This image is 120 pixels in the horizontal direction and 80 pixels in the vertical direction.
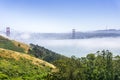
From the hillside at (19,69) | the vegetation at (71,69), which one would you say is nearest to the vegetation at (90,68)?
the vegetation at (71,69)

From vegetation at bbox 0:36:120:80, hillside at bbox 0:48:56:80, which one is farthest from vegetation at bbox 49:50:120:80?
hillside at bbox 0:48:56:80

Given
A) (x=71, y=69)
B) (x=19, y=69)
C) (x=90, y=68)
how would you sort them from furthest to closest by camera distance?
(x=19, y=69) → (x=90, y=68) → (x=71, y=69)

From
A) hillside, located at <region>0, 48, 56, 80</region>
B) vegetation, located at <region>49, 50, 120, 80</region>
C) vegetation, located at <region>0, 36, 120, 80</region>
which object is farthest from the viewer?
hillside, located at <region>0, 48, 56, 80</region>

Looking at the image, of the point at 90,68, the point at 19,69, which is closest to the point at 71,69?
the point at 90,68

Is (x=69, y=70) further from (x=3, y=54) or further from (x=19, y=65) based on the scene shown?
(x=3, y=54)

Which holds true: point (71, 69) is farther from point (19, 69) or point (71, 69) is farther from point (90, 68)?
point (19, 69)

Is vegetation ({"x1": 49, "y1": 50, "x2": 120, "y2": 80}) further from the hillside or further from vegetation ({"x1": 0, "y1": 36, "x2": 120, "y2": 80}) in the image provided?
the hillside

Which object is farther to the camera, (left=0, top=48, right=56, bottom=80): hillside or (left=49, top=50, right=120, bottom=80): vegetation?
(left=0, top=48, right=56, bottom=80): hillside

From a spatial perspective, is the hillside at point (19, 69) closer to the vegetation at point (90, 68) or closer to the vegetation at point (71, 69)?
the vegetation at point (71, 69)

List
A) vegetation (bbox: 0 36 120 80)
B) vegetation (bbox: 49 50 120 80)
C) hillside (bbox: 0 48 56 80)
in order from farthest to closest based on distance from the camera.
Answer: hillside (bbox: 0 48 56 80) < vegetation (bbox: 0 36 120 80) < vegetation (bbox: 49 50 120 80)

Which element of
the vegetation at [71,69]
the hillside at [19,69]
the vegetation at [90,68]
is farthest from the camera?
the hillside at [19,69]
